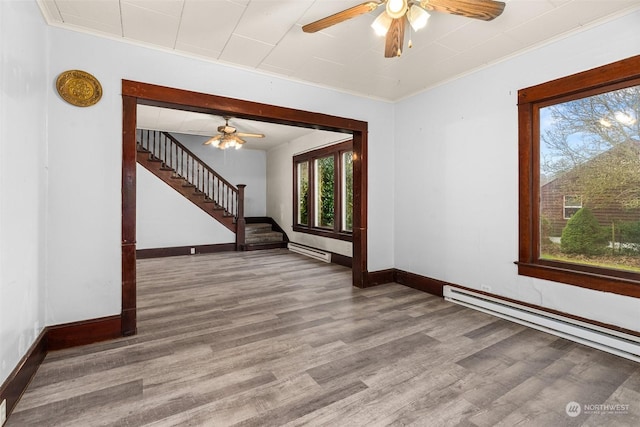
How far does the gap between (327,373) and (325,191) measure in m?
5.11

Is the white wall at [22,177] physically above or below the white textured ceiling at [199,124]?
below

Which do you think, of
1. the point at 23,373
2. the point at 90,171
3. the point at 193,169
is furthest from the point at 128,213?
the point at 193,169

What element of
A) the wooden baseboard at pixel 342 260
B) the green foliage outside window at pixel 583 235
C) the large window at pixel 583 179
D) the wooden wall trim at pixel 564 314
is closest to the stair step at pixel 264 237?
the wooden baseboard at pixel 342 260

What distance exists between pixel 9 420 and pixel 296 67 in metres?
3.71

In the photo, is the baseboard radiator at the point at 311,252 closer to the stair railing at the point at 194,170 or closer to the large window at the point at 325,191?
the large window at the point at 325,191

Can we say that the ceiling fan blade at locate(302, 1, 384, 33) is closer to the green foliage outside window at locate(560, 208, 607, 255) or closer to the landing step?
the green foliage outside window at locate(560, 208, 607, 255)

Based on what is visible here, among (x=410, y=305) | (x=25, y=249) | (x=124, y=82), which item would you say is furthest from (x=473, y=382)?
(x=124, y=82)

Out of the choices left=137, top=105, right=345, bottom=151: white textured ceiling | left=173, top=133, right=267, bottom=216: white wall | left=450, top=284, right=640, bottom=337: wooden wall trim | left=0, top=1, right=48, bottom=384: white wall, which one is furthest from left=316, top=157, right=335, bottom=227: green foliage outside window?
left=0, top=1, right=48, bottom=384: white wall

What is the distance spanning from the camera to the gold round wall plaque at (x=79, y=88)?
8.69ft

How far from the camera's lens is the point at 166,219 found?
23.2 ft

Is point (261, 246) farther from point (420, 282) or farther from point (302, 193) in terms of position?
point (420, 282)

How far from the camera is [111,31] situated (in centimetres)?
278

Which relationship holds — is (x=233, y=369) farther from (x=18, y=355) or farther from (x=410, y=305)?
(x=410, y=305)

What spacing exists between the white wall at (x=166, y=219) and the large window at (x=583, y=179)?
21.5 feet
